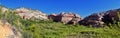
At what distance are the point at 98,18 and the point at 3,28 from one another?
96.7 meters

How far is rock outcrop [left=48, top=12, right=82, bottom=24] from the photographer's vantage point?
389 ft

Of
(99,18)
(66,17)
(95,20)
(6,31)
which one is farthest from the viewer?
(66,17)

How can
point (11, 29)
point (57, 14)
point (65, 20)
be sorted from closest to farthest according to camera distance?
point (11, 29), point (65, 20), point (57, 14)

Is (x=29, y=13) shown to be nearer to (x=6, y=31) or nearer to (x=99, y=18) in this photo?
(x=99, y=18)

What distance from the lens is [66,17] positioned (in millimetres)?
123688

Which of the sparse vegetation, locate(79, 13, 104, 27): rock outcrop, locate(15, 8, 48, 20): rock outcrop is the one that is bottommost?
the sparse vegetation

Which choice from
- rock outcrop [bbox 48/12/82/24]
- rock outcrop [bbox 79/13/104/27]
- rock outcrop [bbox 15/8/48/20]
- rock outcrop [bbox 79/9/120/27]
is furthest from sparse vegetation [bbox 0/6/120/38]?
rock outcrop [bbox 15/8/48/20]

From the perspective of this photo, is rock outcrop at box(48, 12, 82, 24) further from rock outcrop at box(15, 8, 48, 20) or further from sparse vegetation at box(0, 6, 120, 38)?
sparse vegetation at box(0, 6, 120, 38)

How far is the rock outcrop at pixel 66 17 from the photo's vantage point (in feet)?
389

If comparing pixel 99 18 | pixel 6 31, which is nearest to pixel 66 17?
pixel 99 18

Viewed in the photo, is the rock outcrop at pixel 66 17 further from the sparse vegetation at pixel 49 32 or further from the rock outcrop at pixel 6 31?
the rock outcrop at pixel 6 31

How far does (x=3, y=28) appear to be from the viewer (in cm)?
1330

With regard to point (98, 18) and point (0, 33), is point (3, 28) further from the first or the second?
point (98, 18)

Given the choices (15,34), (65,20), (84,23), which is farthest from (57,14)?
(15,34)
